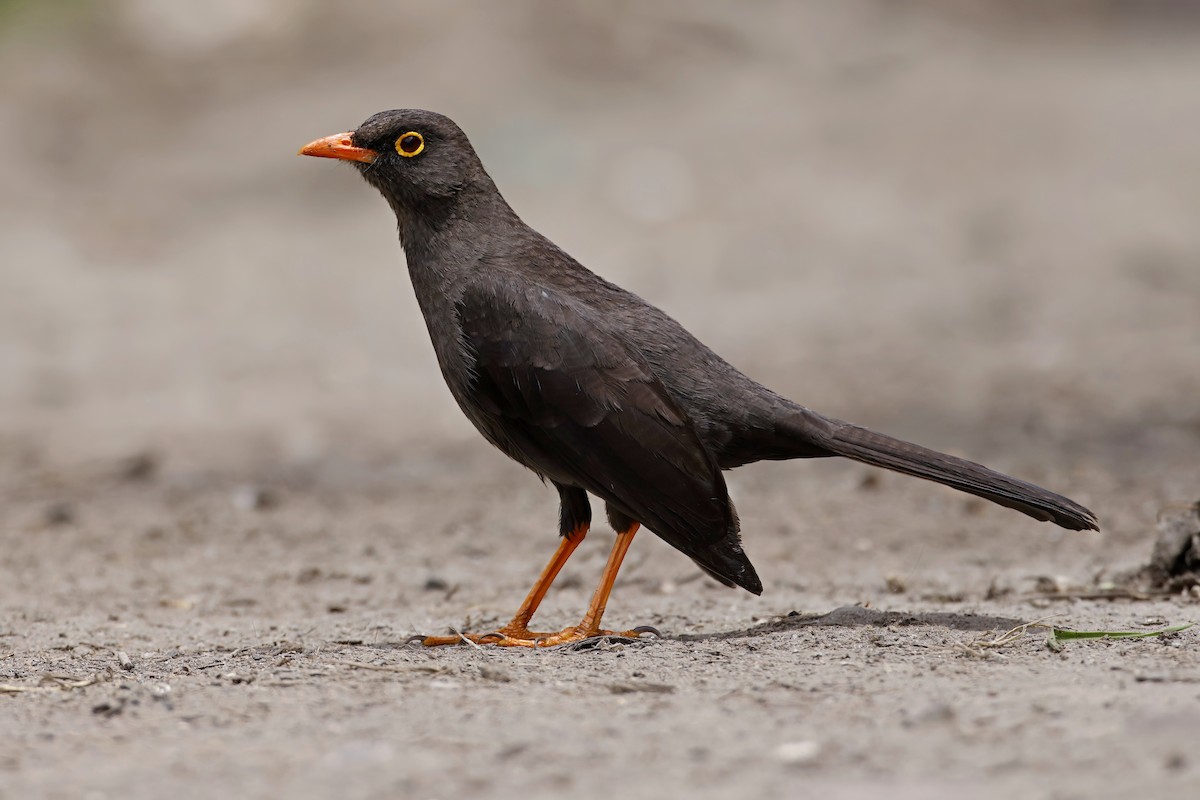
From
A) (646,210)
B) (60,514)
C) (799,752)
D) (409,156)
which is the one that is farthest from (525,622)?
(646,210)

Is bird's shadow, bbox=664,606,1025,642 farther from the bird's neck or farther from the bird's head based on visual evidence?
the bird's head

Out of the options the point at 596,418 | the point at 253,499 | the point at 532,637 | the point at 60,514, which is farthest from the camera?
the point at 253,499

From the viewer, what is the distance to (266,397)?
11.1m

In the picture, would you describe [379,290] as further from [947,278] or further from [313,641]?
[313,641]

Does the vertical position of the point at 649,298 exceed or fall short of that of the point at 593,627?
it exceeds it

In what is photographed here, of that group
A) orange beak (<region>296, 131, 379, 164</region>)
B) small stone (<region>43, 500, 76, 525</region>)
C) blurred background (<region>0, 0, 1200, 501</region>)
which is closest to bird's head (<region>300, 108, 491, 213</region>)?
orange beak (<region>296, 131, 379, 164</region>)

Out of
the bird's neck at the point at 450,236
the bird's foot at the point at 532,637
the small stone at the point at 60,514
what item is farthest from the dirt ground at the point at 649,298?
the bird's neck at the point at 450,236

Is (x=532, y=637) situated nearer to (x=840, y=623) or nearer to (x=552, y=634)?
(x=552, y=634)

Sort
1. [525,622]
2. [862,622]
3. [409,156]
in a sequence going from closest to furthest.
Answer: [862,622]
[525,622]
[409,156]

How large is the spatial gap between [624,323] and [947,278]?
8513mm

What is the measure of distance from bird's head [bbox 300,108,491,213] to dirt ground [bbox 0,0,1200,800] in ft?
5.58

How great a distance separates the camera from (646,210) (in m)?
15.3

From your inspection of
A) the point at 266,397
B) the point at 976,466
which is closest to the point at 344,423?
the point at 266,397

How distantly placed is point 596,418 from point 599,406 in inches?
1.7
